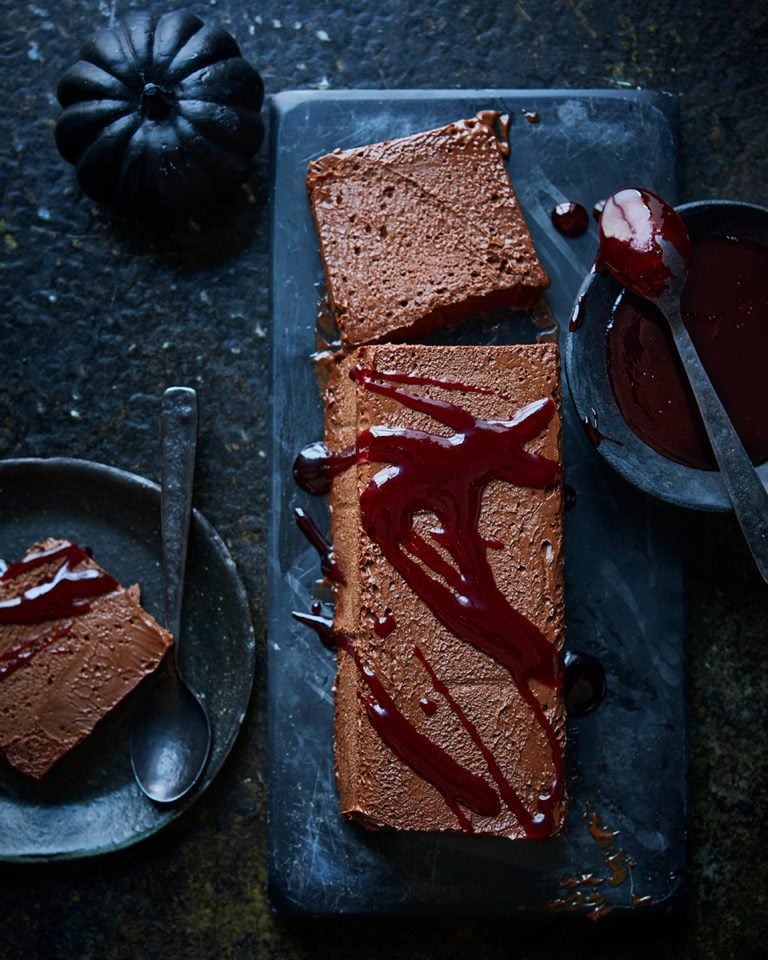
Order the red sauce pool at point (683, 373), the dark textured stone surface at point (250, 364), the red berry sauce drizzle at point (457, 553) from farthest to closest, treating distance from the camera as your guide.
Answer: the dark textured stone surface at point (250, 364), the red sauce pool at point (683, 373), the red berry sauce drizzle at point (457, 553)

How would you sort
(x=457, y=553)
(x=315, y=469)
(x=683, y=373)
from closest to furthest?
(x=457, y=553), (x=683, y=373), (x=315, y=469)

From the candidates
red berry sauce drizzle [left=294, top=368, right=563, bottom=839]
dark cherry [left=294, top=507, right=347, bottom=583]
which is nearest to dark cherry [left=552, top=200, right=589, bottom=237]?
red berry sauce drizzle [left=294, top=368, right=563, bottom=839]

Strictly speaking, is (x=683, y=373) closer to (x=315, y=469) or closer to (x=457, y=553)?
(x=457, y=553)

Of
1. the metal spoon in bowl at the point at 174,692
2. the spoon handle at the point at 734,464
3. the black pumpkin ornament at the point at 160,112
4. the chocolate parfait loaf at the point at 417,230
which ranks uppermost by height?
the black pumpkin ornament at the point at 160,112

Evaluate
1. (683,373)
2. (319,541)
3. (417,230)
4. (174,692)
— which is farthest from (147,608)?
(683,373)

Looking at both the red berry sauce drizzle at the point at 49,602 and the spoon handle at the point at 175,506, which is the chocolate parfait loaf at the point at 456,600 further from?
the red berry sauce drizzle at the point at 49,602

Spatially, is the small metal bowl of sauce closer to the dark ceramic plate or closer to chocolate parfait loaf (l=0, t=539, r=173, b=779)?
the dark ceramic plate

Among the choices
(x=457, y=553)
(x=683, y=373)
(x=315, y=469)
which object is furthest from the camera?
(x=315, y=469)

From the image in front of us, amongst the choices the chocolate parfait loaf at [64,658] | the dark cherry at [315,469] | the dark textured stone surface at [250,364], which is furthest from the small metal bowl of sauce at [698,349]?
the chocolate parfait loaf at [64,658]
